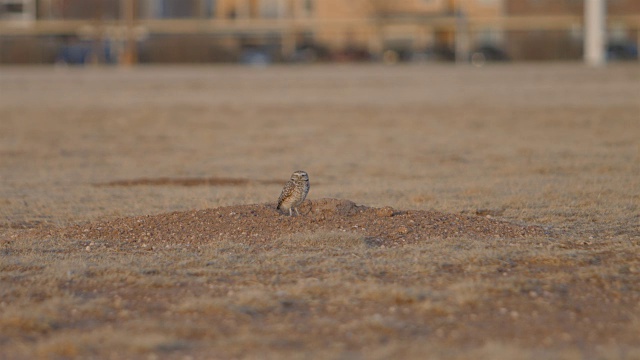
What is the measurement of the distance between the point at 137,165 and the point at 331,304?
11951mm

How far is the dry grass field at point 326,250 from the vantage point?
24.3 ft

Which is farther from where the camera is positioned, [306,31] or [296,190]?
[306,31]

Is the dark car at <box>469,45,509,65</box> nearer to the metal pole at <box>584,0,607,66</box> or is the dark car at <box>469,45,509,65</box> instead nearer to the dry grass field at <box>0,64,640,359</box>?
the metal pole at <box>584,0,607,66</box>

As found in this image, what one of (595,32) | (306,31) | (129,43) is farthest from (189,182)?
(306,31)

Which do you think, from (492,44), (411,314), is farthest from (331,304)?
(492,44)

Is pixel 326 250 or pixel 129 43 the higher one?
pixel 129 43

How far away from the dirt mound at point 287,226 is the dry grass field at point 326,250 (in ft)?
0.09

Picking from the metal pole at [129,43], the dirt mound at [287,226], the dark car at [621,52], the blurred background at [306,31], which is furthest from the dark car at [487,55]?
the dirt mound at [287,226]

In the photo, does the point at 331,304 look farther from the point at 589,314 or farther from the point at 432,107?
the point at 432,107

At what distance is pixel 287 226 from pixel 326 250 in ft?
2.93

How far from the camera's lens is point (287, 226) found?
10.8 metres

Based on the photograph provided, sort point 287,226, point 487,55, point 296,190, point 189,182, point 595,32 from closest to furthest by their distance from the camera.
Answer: point 296,190, point 287,226, point 189,182, point 595,32, point 487,55

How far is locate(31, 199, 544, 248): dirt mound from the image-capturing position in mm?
10516

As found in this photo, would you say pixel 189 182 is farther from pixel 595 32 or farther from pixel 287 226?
pixel 595 32
